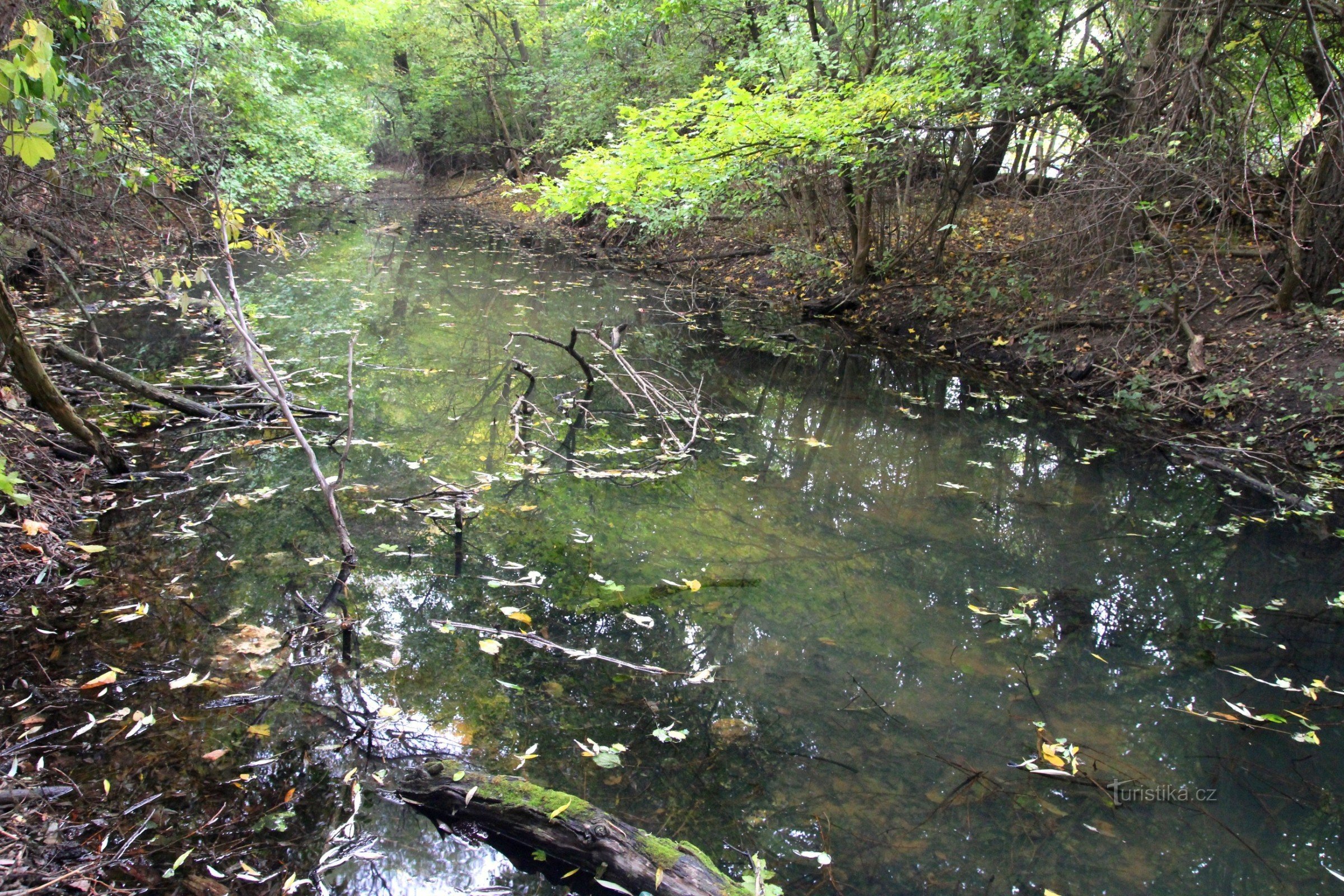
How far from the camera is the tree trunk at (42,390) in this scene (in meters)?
3.82

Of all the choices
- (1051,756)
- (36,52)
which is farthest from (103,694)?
(1051,756)

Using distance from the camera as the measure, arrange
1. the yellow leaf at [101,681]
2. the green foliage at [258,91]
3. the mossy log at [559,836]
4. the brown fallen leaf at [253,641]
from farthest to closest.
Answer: the green foliage at [258,91] < the brown fallen leaf at [253,641] < the yellow leaf at [101,681] < the mossy log at [559,836]

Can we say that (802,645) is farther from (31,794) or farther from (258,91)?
(258,91)

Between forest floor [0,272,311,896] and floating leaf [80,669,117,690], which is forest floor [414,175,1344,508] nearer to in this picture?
forest floor [0,272,311,896]

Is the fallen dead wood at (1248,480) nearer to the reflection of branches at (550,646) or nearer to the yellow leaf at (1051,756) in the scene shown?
the yellow leaf at (1051,756)

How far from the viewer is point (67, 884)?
89.3 inches

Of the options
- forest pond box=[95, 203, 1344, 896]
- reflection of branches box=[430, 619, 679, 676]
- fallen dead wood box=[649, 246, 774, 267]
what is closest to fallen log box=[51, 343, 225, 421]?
forest pond box=[95, 203, 1344, 896]

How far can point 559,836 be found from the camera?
2.53 metres

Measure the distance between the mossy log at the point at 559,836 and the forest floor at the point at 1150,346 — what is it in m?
6.70

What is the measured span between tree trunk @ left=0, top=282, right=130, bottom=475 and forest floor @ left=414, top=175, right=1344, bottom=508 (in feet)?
20.3

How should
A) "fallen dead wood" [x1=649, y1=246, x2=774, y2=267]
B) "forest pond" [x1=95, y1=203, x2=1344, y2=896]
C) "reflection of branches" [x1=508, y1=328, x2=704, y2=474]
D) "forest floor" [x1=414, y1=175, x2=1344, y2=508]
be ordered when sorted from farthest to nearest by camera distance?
"fallen dead wood" [x1=649, y1=246, x2=774, y2=267] < "forest floor" [x1=414, y1=175, x2=1344, y2=508] < "reflection of branches" [x1=508, y1=328, x2=704, y2=474] < "forest pond" [x1=95, y1=203, x2=1344, y2=896]

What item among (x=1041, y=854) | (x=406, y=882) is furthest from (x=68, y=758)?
(x=1041, y=854)

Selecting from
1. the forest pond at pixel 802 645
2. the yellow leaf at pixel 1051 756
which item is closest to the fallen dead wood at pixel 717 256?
the forest pond at pixel 802 645

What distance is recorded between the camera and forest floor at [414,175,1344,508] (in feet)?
23.3
